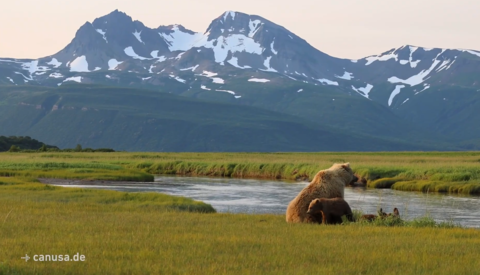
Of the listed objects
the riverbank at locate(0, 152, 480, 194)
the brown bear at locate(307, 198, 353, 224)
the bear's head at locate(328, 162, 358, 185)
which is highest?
the bear's head at locate(328, 162, 358, 185)

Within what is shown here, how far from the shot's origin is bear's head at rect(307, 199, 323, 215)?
18.8 m

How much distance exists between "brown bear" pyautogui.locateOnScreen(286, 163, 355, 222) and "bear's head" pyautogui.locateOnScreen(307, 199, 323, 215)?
0.26 meters

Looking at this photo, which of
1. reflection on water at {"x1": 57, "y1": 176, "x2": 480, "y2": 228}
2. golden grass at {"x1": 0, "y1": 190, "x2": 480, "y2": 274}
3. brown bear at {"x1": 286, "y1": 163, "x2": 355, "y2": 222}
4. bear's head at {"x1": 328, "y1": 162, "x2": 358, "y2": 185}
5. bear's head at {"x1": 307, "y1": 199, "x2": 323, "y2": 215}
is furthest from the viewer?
reflection on water at {"x1": 57, "y1": 176, "x2": 480, "y2": 228}

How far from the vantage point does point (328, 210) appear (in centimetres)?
1905

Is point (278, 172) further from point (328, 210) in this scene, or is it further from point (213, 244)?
point (213, 244)

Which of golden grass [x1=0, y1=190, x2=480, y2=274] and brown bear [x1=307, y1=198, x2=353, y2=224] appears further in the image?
brown bear [x1=307, y1=198, x2=353, y2=224]

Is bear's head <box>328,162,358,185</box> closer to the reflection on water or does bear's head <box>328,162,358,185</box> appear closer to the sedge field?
the sedge field

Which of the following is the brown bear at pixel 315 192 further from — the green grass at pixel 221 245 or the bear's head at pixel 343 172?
the green grass at pixel 221 245

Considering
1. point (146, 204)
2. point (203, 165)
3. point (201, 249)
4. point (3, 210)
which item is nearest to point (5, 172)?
point (203, 165)

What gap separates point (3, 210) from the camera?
68.7 ft

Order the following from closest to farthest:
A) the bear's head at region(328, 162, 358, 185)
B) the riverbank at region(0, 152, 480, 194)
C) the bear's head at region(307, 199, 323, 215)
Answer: the bear's head at region(307, 199, 323, 215) → the bear's head at region(328, 162, 358, 185) → the riverbank at region(0, 152, 480, 194)

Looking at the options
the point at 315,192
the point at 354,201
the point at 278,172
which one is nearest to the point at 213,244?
the point at 315,192

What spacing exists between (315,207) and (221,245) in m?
5.03

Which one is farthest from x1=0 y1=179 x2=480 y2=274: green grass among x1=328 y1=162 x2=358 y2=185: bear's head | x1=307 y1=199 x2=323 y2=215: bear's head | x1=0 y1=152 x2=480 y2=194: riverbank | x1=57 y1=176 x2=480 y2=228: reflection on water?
x1=0 y1=152 x2=480 y2=194: riverbank
